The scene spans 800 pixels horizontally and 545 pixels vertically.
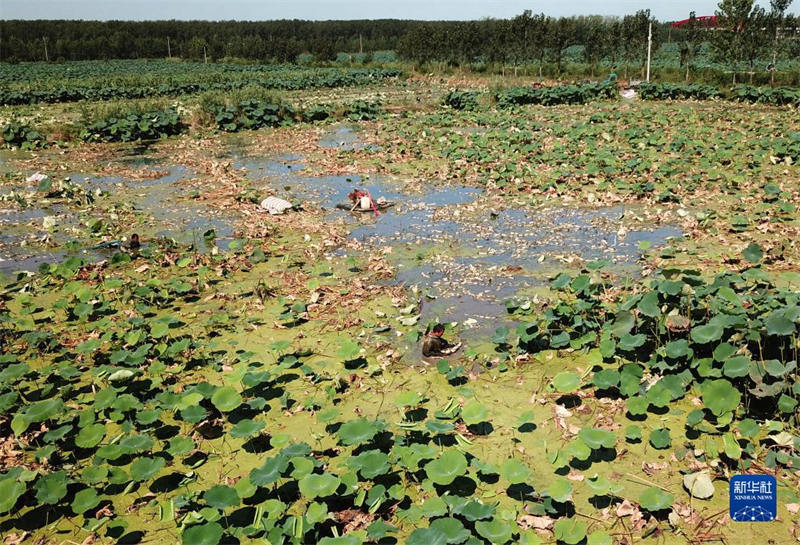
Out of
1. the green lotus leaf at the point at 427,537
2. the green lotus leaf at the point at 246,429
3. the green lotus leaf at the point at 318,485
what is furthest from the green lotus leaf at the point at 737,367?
the green lotus leaf at the point at 246,429

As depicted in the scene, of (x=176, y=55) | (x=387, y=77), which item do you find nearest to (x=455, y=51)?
(x=387, y=77)

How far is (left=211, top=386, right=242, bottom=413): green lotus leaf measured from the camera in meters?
3.72

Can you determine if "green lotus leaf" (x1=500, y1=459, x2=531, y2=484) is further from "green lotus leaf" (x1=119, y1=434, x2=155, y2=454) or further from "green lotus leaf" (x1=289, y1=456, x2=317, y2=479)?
"green lotus leaf" (x1=119, y1=434, x2=155, y2=454)

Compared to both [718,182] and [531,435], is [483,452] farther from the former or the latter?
[718,182]

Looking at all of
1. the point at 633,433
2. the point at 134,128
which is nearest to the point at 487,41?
the point at 134,128

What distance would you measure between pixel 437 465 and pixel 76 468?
7.42ft

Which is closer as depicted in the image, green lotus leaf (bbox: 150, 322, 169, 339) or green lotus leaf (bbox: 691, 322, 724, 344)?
green lotus leaf (bbox: 691, 322, 724, 344)

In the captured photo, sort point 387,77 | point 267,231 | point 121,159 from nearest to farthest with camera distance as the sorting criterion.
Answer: point 267,231 < point 121,159 < point 387,77

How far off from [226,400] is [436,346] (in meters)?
1.76

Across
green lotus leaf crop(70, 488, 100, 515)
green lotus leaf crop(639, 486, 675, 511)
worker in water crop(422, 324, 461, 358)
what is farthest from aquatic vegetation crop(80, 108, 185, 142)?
green lotus leaf crop(639, 486, 675, 511)

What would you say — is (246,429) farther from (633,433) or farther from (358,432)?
(633,433)

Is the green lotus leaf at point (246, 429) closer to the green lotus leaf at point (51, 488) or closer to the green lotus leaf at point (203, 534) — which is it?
the green lotus leaf at point (203, 534)

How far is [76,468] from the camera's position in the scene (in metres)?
3.40

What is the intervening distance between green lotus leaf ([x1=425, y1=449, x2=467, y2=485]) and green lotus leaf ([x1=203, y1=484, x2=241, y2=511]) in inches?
40.9
